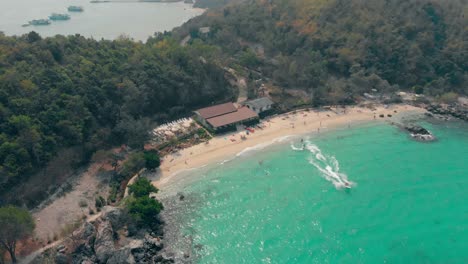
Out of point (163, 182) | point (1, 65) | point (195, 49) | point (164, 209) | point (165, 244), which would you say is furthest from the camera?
point (195, 49)

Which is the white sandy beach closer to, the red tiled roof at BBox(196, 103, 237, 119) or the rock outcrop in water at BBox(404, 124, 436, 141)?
the rock outcrop in water at BBox(404, 124, 436, 141)

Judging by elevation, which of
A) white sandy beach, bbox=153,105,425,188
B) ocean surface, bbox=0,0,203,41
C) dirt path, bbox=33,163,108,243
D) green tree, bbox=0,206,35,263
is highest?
ocean surface, bbox=0,0,203,41

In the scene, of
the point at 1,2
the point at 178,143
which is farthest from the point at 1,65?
the point at 1,2

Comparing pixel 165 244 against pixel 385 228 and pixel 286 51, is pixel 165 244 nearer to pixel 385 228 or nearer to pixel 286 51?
pixel 385 228

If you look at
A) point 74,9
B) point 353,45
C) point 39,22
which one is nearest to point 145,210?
point 353,45

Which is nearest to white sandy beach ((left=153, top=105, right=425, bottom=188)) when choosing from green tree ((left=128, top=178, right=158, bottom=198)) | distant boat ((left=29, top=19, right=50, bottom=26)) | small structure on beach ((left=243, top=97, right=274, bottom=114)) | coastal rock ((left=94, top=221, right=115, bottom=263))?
small structure on beach ((left=243, top=97, right=274, bottom=114))

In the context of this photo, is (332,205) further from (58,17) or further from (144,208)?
(58,17)
